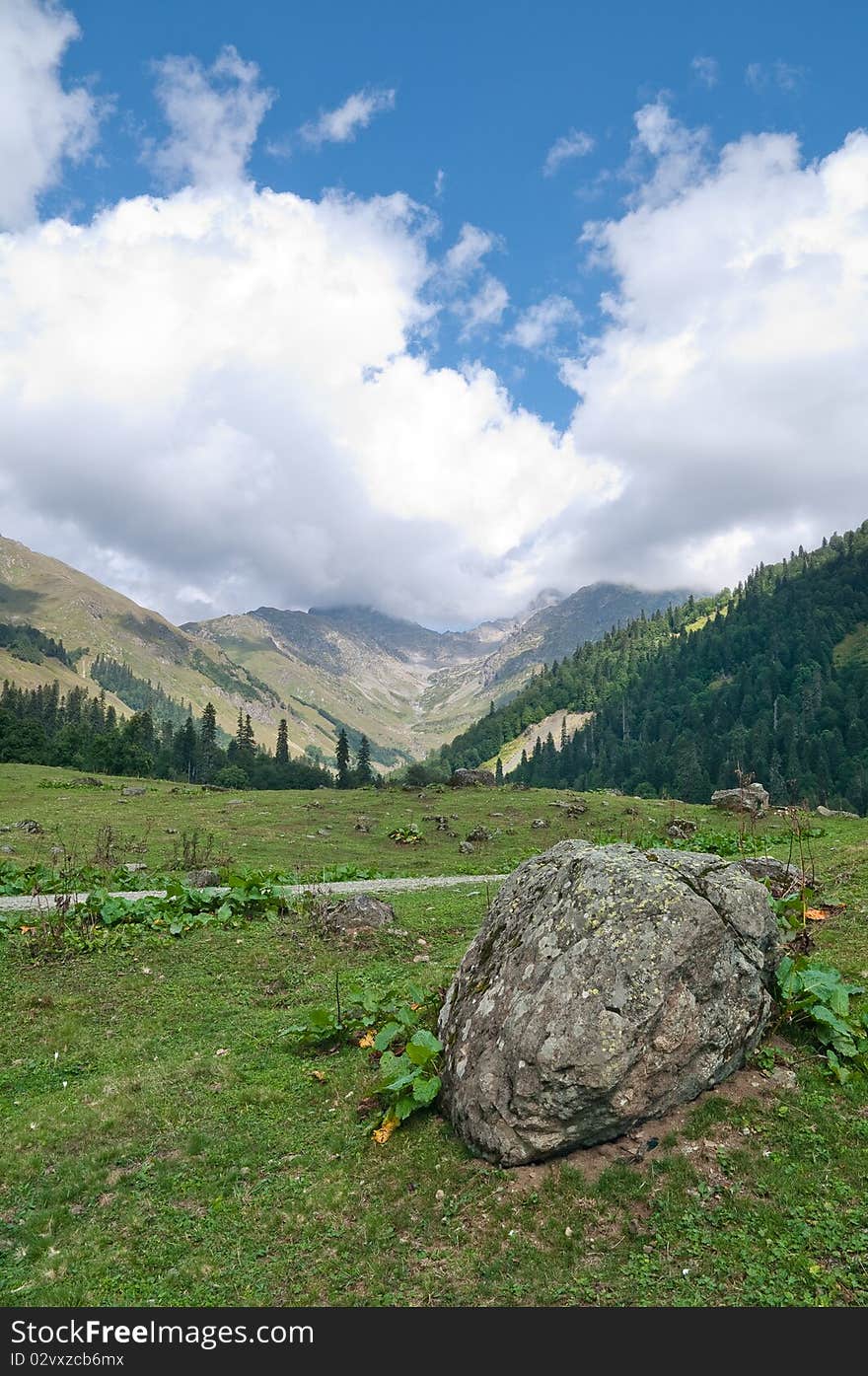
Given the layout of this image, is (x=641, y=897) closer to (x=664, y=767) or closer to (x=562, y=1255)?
(x=562, y=1255)

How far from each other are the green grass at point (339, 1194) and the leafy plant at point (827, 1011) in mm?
439

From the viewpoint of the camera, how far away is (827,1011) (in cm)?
1027

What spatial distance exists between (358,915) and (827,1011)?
51.9 ft

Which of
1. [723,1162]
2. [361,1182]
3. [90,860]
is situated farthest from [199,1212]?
[90,860]

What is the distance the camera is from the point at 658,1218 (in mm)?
7918

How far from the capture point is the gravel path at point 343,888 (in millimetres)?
26375

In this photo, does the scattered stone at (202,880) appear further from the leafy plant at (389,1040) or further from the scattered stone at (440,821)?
the scattered stone at (440,821)

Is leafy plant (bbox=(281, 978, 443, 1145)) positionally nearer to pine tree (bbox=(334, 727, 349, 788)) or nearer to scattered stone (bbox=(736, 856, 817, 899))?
scattered stone (bbox=(736, 856, 817, 899))

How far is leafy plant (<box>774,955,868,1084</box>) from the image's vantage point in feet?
32.2

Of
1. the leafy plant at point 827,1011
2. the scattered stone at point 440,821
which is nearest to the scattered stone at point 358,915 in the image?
the leafy plant at point 827,1011

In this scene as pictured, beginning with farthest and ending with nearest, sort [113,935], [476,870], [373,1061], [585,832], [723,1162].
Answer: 1. [585,832]
2. [476,870]
3. [113,935]
4. [373,1061]
5. [723,1162]

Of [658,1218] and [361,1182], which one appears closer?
[658,1218]

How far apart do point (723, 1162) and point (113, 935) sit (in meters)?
19.6

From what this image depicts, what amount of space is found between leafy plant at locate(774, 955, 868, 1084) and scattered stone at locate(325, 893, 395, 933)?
14.6 metres
